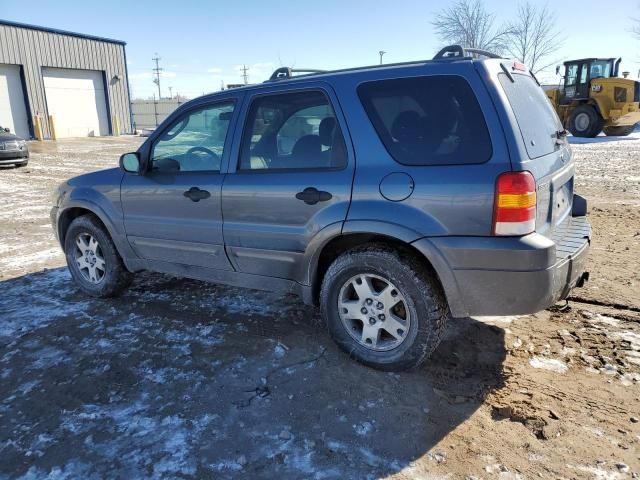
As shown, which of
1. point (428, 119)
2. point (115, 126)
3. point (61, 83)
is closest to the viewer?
point (428, 119)

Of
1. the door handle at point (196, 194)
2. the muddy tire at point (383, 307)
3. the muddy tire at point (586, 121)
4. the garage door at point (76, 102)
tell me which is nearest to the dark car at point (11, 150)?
the door handle at point (196, 194)

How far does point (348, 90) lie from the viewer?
307 centimetres

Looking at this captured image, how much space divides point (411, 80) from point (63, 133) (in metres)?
28.3

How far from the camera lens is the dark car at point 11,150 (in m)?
13.7

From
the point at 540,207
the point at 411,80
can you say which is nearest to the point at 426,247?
the point at 540,207

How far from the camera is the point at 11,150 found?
13.8 metres

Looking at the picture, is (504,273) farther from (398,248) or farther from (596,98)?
(596,98)

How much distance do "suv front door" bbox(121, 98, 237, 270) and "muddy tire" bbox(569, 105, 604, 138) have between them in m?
20.8

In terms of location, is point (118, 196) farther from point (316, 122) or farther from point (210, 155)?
point (316, 122)

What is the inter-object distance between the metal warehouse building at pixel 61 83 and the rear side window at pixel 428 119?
2641cm

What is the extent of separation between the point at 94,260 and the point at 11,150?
11764 mm

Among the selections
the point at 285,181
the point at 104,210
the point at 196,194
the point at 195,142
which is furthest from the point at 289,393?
the point at 104,210

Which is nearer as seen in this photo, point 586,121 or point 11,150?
point 11,150


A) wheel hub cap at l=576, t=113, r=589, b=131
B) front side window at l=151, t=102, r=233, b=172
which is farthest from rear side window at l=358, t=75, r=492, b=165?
wheel hub cap at l=576, t=113, r=589, b=131
